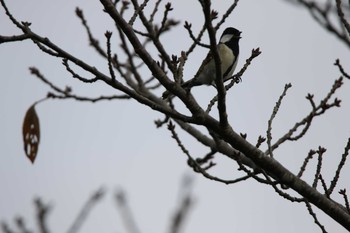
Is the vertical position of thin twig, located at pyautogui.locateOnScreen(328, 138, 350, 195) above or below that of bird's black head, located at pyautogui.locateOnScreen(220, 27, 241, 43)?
below

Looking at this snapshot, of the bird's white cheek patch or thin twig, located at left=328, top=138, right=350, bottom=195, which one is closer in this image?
thin twig, located at left=328, top=138, right=350, bottom=195

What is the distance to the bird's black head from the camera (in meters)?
6.00

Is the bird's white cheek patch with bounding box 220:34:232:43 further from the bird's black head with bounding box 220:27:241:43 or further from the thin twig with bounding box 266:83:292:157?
the thin twig with bounding box 266:83:292:157

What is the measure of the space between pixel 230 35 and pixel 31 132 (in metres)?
3.24

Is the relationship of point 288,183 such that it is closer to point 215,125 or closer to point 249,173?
point 249,173

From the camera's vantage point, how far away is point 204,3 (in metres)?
2.66

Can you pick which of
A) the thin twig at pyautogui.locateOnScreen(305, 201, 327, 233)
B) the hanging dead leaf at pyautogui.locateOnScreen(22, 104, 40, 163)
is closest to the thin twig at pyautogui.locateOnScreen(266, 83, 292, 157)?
the thin twig at pyautogui.locateOnScreen(305, 201, 327, 233)

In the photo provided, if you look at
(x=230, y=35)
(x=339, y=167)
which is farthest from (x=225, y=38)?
(x=339, y=167)

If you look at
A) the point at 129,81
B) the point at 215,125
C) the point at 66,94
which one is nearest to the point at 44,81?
the point at 66,94

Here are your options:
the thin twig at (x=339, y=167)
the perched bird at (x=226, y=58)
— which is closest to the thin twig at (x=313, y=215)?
the thin twig at (x=339, y=167)

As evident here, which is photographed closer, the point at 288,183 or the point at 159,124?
the point at 288,183

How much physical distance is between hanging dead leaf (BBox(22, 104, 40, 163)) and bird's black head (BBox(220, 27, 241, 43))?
2.96 metres

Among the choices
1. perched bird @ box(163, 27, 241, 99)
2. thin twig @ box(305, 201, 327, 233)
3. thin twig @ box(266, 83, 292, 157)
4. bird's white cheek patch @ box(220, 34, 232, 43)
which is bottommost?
thin twig @ box(305, 201, 327, 233)

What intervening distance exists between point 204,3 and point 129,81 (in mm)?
3355
